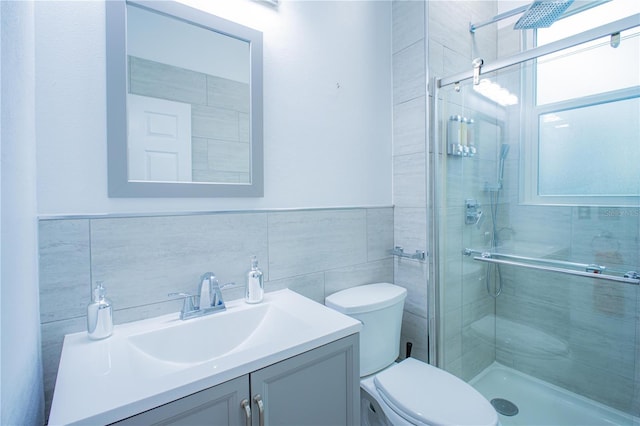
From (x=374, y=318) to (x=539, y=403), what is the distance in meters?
1.16

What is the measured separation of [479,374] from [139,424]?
1886 mm

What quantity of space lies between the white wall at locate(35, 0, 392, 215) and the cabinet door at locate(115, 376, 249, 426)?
63 centimetres

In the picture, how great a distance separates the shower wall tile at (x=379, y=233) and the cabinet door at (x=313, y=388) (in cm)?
77

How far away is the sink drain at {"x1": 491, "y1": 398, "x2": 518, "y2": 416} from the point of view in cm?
164

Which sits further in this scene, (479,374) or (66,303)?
(479,374)

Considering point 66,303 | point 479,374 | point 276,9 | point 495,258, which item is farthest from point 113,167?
point 479,374

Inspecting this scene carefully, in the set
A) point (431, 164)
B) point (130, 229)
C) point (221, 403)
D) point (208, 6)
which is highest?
point (208, 6)

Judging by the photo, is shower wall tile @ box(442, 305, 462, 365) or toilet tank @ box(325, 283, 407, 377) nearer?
toilet tank @ box(325, 283, 407, 377)

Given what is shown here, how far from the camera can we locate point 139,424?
0.61m

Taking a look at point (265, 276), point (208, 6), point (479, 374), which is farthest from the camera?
point (479, 374)

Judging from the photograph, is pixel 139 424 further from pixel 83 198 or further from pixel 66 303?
pixel 83 198

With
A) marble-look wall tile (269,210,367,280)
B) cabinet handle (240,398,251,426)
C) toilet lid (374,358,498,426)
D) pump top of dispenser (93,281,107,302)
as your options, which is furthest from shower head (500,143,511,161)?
pump top of dispenser (93,281,107,302)

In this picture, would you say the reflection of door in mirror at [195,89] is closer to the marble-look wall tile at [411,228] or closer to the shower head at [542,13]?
the marble-look wall tile at [411,228]

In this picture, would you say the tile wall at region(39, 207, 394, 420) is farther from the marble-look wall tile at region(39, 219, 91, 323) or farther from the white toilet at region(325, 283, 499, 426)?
the white toilet at region(325, 283, 499, 426)
